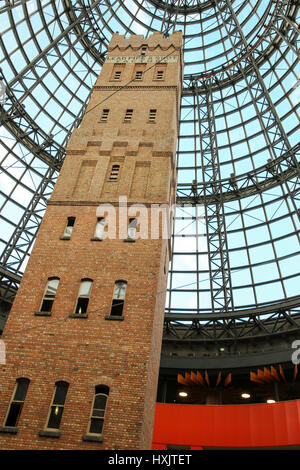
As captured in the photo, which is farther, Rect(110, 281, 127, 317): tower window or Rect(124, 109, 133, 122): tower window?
Rect(124, 109, 133, 122): tower window

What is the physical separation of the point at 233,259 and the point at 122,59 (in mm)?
→ 17648

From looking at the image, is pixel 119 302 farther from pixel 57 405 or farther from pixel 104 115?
pixel 104 115

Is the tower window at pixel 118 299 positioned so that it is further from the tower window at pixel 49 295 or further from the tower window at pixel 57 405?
the tower window at pixel 57 405

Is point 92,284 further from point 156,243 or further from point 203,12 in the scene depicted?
point 203,12

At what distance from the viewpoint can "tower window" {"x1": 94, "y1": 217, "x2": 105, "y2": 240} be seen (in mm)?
19481

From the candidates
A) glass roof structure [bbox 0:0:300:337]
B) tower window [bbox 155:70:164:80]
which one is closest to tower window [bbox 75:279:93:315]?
glass roof structure [bbox 0:0:300:337]

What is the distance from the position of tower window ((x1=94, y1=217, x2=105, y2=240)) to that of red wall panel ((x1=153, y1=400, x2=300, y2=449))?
1241 cm

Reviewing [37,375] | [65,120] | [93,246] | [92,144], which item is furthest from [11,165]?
→ [37,375]

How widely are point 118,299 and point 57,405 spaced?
15.0 ft

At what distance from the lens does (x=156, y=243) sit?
18.9 m

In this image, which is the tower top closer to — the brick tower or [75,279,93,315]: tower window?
the brick tower

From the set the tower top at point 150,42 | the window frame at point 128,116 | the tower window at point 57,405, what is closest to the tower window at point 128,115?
the window frame at point 128,116

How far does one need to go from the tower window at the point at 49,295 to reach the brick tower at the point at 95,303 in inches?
1.6

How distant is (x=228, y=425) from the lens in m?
24.4
